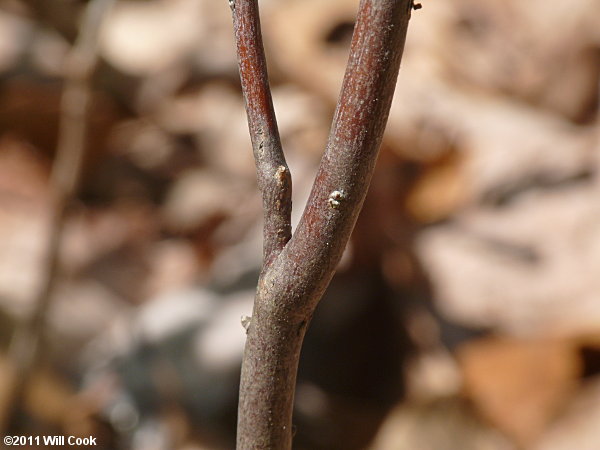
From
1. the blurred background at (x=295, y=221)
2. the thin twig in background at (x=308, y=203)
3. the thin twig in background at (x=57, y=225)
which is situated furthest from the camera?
the blurred background at (x=295, y=221)

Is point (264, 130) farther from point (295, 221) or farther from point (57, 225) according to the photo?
point (295, 221)

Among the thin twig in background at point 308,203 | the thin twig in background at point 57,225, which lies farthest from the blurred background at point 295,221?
the thin twig in background at point 308,203

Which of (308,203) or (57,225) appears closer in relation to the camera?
(308,203)

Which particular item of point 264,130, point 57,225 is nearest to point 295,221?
point 57,225

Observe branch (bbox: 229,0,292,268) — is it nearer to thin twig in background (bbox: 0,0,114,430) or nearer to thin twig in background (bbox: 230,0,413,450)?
thin twig in background (bbox: 230,0,413,450)

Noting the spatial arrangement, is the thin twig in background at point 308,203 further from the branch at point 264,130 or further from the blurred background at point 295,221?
the blurred background at point 295,221
